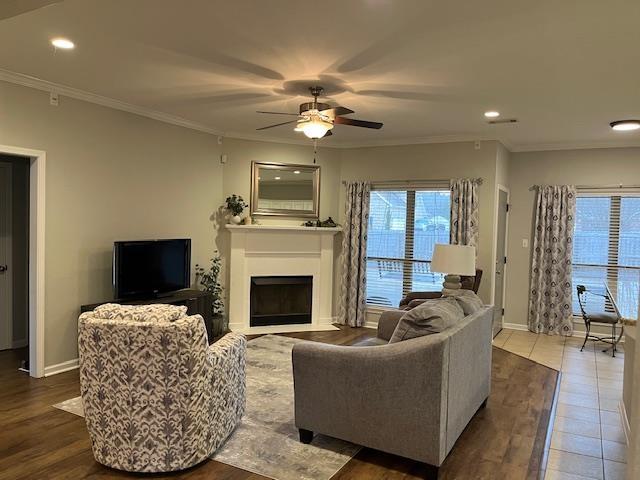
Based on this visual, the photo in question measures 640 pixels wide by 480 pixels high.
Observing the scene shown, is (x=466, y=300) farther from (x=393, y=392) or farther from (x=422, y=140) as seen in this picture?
(x=422, y=140)

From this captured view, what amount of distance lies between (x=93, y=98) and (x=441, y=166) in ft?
13.9

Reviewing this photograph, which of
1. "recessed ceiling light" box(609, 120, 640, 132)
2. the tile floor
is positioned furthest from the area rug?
"recessed ceiling light" box(609, 120, 640, 132)

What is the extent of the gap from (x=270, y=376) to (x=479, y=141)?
12.9ft

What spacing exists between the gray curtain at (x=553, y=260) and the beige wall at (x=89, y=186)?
16.0ft

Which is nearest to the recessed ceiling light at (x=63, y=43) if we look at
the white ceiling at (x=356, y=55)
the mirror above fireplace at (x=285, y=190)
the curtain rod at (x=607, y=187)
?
the white ceiling at (x=356, y=55)

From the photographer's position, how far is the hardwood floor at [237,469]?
9.19ft

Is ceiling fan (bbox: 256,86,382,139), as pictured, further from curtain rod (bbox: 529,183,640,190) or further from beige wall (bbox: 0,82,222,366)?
curtain rod (bbox: 529,183,640,190)

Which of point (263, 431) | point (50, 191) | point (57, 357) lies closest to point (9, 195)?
point (50, 191)

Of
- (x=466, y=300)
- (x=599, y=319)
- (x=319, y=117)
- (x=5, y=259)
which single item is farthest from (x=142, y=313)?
(x=599, y=319)

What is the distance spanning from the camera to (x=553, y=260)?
6.59m

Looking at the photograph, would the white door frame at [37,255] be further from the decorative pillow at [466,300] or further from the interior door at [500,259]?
the interior door at [500,259]

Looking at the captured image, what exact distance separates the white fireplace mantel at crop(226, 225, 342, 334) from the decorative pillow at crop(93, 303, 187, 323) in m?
3.67

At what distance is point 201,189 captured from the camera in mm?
6176

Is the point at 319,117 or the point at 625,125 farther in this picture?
the point at 625,125
